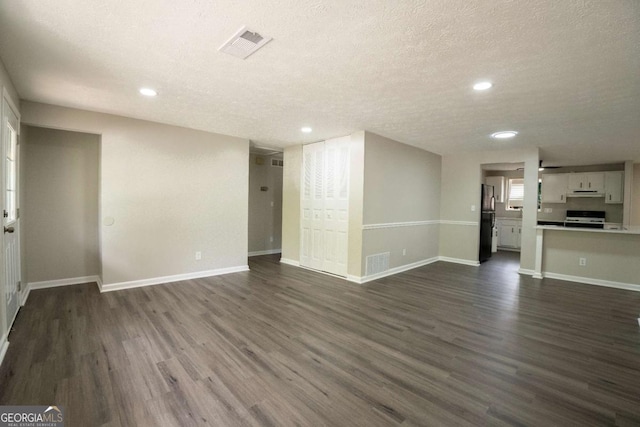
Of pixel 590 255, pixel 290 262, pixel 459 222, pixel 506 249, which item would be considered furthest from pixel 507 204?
pixel 290 262

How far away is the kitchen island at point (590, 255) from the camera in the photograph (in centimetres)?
457

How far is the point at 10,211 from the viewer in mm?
2883

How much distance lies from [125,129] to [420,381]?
4670mm

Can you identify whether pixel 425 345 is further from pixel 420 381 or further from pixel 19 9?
pixel 19 9

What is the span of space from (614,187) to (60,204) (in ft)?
36.3

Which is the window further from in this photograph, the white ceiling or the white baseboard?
the white baseboard

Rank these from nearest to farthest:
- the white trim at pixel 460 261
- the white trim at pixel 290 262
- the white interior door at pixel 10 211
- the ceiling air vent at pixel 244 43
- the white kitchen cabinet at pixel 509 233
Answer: the ceiling air vent at pixel 244 43, the white interior door at pixel 10 211, the white trim at pixel 290 262, the white trim at pixel 460 261, the white kitchen cabinet at pixel 509 233

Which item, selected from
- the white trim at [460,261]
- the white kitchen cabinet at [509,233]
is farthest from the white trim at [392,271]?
the white kitchen cabinet at [509,233]

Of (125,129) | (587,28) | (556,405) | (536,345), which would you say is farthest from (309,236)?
(587,28)

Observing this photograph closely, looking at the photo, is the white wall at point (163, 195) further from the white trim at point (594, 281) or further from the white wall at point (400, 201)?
the white trim at point (594, 281)

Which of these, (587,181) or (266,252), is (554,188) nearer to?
(587,181)

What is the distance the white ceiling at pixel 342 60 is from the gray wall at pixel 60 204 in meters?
0.98

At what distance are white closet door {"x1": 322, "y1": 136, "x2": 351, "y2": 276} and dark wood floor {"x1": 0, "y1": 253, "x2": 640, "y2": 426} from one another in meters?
1.05

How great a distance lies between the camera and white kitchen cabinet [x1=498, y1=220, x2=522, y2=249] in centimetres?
816
